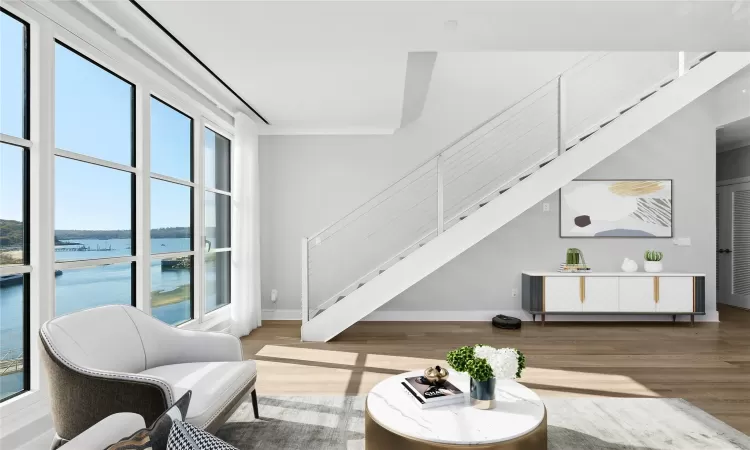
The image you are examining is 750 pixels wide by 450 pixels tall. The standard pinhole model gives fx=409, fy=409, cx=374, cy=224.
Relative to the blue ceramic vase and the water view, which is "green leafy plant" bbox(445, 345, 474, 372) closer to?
the blue ceramic vase

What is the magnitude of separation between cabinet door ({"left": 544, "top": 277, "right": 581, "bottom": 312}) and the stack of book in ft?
11.4

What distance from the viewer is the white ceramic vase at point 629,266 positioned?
531 centimetres

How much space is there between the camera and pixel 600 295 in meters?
5.18

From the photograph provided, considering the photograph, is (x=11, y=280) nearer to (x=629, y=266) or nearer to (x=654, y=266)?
(x=629, y=266)

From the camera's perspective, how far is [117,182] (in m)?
3.13

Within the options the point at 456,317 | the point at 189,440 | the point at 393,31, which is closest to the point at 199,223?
the point at 393,31

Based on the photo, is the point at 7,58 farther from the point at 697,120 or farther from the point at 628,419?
the point at 697,120

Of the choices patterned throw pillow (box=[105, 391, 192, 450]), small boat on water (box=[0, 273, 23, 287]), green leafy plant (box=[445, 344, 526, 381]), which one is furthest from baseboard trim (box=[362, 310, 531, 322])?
patterned throw pillow (box=[105, 391, 192, 450])

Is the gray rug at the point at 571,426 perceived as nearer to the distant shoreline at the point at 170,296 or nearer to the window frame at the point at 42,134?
the window frame at the point at 42,134

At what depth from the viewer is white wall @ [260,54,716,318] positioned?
555 cm

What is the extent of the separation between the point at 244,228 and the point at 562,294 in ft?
13.3

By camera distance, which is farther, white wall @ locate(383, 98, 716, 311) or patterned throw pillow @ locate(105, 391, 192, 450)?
white wall @ locate(383, 98, 716, 311)

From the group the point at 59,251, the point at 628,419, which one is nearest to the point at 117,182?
the point at 59,251

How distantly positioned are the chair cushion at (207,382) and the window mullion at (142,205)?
1.08 meters
